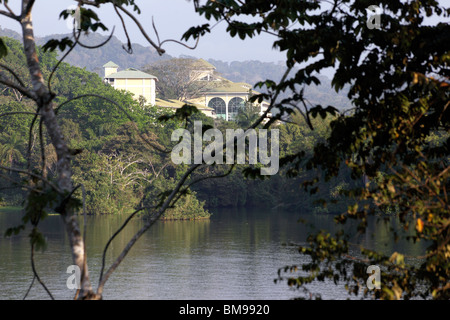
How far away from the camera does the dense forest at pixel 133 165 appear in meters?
46.1

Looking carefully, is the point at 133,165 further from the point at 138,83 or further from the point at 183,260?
the point at 138,83

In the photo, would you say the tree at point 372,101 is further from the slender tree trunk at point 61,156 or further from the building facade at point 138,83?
the building facade at point 138,83

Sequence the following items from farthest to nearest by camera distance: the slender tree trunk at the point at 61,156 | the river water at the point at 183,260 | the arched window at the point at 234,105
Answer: the arched window at the point at 234,105 → the river water at the point at 183,260 → the slender tree trunk at the point at 61,156

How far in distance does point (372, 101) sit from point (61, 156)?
8.02ft

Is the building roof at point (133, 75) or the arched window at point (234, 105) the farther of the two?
the arched window at point (234, 105)

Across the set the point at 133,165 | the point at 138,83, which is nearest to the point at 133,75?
the point at 138,83

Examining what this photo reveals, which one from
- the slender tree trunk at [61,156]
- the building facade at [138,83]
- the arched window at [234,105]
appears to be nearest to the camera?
the slender tree trunk at [61,156]

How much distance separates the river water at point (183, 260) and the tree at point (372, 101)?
14.5m

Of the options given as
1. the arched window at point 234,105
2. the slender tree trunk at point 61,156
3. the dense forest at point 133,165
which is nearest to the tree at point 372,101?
the slender tree trunk at point 61,156

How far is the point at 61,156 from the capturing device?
4.96m

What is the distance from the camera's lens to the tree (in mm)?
5090

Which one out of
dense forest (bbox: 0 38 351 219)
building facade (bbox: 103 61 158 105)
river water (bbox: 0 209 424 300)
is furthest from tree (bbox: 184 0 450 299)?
building facade (bbox: 103 61 158 105)
